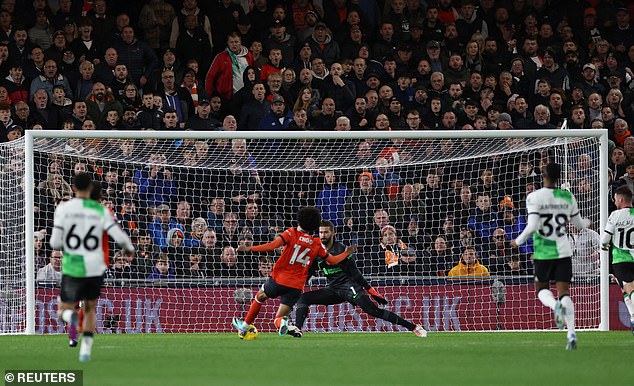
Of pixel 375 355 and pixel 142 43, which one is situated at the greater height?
pixel 142 43

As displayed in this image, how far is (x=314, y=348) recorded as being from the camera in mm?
12359

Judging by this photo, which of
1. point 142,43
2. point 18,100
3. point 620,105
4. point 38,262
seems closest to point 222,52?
point 142,43

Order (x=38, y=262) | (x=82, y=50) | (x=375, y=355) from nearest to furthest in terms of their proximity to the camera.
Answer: (x=375, y=355)
(x=38, y=262)
(x=82, y=50)

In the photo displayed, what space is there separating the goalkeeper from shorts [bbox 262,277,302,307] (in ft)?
2.27

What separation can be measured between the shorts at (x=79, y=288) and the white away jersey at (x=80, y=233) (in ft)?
0.27

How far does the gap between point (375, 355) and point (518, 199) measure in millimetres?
6770

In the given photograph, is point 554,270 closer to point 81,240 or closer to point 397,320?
point 397,320

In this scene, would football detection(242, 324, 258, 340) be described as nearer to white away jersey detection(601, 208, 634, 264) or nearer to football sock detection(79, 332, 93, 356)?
football sock detection(79, 332, 93, 356)

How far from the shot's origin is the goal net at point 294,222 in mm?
16203

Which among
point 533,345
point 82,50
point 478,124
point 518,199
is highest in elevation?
point 82,50

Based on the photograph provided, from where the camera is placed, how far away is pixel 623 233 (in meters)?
14.2

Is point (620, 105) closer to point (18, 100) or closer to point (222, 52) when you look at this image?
point (222, 52)

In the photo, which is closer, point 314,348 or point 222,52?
point 314,348

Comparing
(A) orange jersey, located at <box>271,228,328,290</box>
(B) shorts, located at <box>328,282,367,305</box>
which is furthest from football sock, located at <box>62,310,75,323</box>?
(B) shorts, located at <box>328,282,367,305</box>
